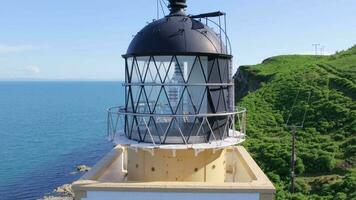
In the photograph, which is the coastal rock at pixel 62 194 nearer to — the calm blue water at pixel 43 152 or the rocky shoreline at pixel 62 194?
the rocky shoreline at pixel 62 194

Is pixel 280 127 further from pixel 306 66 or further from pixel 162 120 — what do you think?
pixel 162 120

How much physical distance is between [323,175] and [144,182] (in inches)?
1006

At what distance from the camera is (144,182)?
10633mm

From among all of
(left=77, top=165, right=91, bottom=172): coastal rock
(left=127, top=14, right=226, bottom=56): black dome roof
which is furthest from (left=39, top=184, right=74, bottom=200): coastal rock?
(left=127, top=14, right=226, bottom=56): black dome roof

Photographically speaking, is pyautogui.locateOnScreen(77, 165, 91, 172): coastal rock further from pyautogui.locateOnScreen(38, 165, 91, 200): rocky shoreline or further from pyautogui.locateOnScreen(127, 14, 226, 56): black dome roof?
pyautogui.locateOnScreen(127, 14, 226, 56): black dome roof

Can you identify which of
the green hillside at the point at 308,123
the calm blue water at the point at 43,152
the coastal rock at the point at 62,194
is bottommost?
the coastal rock at the point at 62,194

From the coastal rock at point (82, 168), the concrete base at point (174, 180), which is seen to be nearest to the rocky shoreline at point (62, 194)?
the coastal rock at point (82, 168)

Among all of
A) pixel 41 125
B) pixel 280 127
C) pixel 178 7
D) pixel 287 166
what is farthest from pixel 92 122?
pixel 178 7

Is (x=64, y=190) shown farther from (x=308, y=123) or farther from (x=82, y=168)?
(x=308, y=123)

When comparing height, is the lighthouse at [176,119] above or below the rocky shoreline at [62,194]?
above

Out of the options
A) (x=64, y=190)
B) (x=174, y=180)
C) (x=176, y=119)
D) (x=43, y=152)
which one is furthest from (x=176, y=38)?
(x=43, y=152)

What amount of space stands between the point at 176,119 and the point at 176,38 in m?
2.08

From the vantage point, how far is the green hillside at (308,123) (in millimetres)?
31578

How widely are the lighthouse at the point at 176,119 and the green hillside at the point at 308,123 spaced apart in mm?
19199
